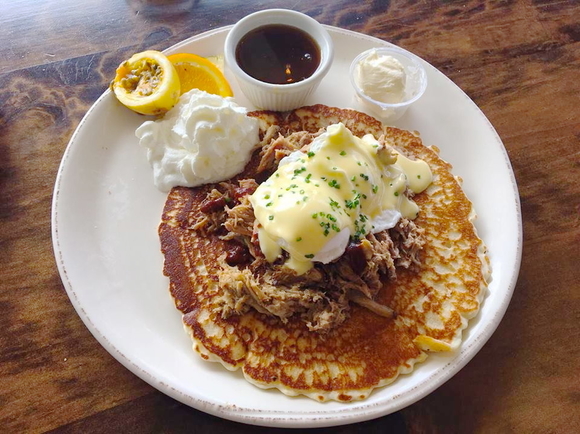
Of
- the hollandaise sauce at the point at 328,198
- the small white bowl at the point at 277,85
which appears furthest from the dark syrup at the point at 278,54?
the hollandaise sauce at the point at 328,198

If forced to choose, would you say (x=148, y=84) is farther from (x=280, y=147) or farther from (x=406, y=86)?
(x=406, y=86)

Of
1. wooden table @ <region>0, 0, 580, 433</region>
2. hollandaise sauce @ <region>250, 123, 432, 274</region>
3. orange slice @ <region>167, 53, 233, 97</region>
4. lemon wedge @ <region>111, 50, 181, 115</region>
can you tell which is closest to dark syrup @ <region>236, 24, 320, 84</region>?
orange slice @ <region>167, 53, 233, 97</region>

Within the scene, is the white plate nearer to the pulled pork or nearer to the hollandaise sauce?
the pulled pork

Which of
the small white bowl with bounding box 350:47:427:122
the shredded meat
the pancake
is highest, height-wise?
the small white bowl with bounding box 350:47:427:122

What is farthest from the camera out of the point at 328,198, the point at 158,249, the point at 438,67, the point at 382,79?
the point at 438,67

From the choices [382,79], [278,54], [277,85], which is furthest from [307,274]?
[278,54]

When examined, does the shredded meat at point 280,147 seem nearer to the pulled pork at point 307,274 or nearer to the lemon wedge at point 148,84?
the pulled pork at point 307,274

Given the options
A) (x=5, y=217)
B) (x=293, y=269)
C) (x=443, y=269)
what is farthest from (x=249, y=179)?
(x=5, y=217)
